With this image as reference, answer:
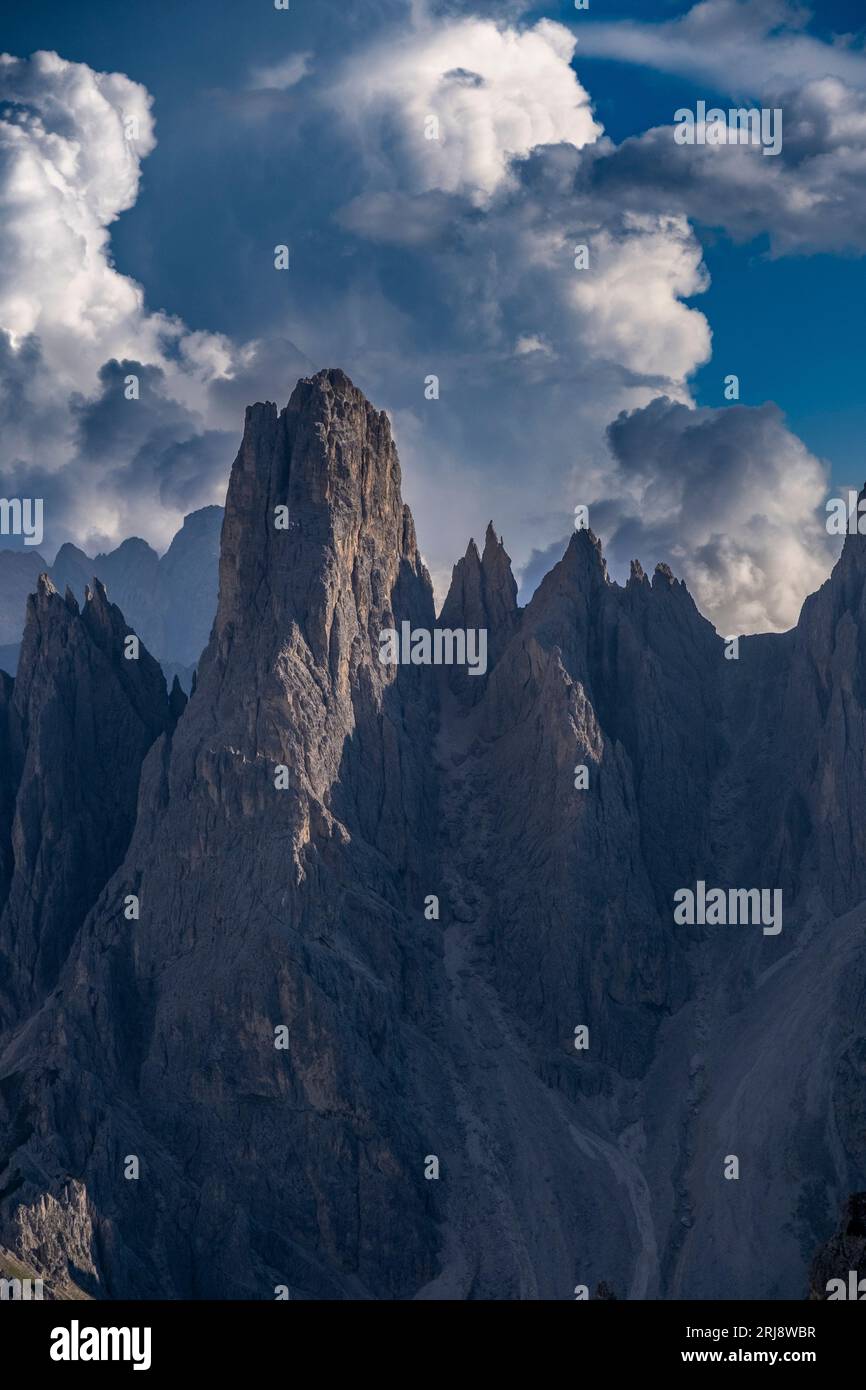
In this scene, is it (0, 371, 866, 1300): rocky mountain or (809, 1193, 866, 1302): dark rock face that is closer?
(809, 1193, 866, 1302): dark rock face

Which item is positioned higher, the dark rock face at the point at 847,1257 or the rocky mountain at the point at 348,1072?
the rocky mountain at the point at 348,1072

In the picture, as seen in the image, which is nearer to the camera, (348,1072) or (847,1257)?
(847,1257)

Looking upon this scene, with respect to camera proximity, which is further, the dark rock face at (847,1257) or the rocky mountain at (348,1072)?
the rocky mountain at (348,1072)

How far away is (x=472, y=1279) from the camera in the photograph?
529 ft

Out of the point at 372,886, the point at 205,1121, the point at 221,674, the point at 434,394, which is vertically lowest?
the point at 205,1121

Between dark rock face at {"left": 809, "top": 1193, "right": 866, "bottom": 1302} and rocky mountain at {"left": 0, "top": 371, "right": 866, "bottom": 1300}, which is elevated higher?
rocky mountain at {"left": 0, "top": 371, "right": 866, "bottom": 1300}

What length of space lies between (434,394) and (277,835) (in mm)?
49392

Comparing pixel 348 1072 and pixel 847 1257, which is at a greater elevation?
pixel 348 1072
